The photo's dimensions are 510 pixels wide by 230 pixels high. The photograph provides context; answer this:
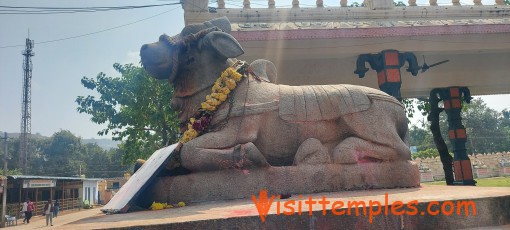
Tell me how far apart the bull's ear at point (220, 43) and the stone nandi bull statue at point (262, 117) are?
10 millimetres

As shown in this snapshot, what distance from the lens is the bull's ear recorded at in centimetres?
388

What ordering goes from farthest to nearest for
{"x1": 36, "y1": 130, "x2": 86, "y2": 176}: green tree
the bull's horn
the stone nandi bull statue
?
1. {"x1": 36, "y1": 130, "x2": 86, "y2": 176}: green tree
2. the bull's horn
3. the stone nandi bull statue

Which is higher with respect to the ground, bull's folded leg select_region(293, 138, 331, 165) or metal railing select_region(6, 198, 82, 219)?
bull's folded leg select_region(293, 138, 331, 165)

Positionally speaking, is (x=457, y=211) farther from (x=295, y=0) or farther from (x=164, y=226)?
(x=295, y=0)

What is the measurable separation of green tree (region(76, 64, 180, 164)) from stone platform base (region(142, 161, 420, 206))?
709cm

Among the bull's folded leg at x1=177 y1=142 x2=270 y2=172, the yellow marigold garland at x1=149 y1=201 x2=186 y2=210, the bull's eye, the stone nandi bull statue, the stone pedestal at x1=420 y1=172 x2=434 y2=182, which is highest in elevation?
the bull's eye

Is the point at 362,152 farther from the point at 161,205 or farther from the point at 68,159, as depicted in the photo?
the point at 68,159

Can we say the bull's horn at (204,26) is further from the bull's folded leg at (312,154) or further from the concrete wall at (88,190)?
the concrete wall at (88,190)

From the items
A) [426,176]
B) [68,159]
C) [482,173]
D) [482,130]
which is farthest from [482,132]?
[68,159]

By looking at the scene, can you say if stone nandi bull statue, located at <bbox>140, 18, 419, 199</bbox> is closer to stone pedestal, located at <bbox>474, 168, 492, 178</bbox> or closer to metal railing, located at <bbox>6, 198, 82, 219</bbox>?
metal railing, located at <bbox>6, 198, 82, 219</bbox>

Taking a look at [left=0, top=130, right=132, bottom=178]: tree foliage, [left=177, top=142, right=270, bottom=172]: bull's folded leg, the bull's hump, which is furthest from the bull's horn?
[left=0, top=130, right=132, bottom=178]: tree foliage

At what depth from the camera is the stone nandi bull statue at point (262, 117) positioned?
348cm

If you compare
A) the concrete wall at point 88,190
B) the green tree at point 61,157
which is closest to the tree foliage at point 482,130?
the concrete wall at point 88,190

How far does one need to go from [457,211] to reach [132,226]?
73.6 inches
